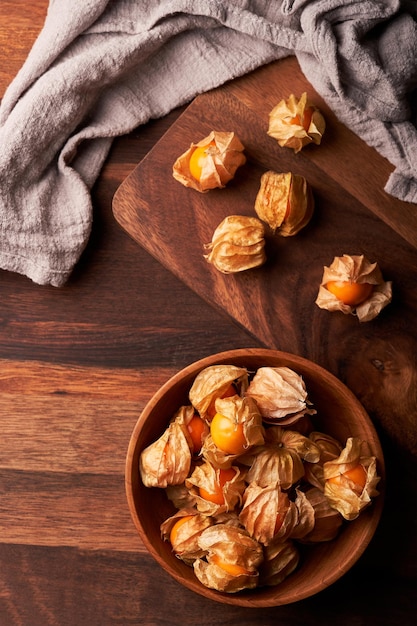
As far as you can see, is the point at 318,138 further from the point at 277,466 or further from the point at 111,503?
the point at 111,503

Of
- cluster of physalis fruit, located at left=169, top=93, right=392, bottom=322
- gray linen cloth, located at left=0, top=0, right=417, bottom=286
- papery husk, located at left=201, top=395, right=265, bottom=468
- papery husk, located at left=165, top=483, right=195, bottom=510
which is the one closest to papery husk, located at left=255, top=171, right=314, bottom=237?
cluster of physalis fruit, located at left=169, top=93, right=392, bottom=322

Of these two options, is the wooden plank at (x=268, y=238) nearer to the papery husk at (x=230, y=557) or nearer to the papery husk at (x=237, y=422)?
the papery husk at (x=237, y=422)

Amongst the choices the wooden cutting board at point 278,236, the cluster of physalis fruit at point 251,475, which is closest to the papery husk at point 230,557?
the cluster of physalis fruit at point 251,475

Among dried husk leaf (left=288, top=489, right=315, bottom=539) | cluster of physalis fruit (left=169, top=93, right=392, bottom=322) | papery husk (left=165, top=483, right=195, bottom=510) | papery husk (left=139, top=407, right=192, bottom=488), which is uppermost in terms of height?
cluster of physalis fruit (left=169, top=93, right=392, bottom=322)

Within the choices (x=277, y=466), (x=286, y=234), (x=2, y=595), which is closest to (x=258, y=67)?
(x=286, y=234)

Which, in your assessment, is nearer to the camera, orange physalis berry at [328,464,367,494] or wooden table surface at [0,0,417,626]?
orange physalis berry at [328,464,367,494]

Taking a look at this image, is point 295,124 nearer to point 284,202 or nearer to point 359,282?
point 284,202

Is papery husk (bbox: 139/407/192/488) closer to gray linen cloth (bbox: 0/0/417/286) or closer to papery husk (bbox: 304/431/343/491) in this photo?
papery husk (bbox: 304/431/343/491)
